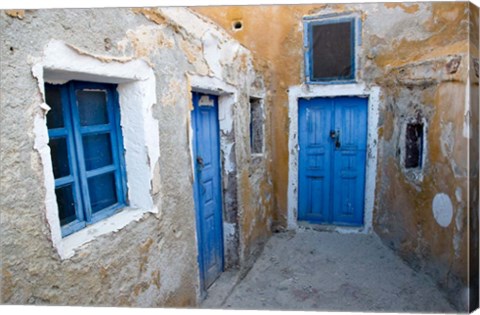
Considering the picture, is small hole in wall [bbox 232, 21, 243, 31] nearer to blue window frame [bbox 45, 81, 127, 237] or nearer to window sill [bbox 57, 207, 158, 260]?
blue window frame [bbox 45, 81, 127, 237]

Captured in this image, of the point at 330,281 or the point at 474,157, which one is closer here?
the point at 474,157

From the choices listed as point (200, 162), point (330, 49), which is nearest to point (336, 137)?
point (330, 49)

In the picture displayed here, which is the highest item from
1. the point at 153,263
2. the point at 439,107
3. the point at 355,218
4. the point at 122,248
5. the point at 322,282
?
the point at 439,107

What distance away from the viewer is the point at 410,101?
2.68 metres

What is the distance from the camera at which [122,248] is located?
1465mm

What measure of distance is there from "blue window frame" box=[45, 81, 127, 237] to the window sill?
4 cm

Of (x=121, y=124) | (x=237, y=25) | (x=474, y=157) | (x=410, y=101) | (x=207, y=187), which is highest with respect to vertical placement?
(x=237, y=25)

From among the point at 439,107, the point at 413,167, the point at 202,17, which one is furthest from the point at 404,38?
the point at 202,17

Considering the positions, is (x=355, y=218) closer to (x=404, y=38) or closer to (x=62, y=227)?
(x=404, y=38)

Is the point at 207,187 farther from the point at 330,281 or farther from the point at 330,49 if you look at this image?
the point at 330,49

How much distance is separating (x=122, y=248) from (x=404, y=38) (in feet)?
8.30

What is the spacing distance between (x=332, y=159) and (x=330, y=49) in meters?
1.11

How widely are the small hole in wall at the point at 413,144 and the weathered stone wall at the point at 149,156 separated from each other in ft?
4.94

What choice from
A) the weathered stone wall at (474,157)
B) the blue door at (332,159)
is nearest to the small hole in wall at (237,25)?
the blue door at (332,159)
